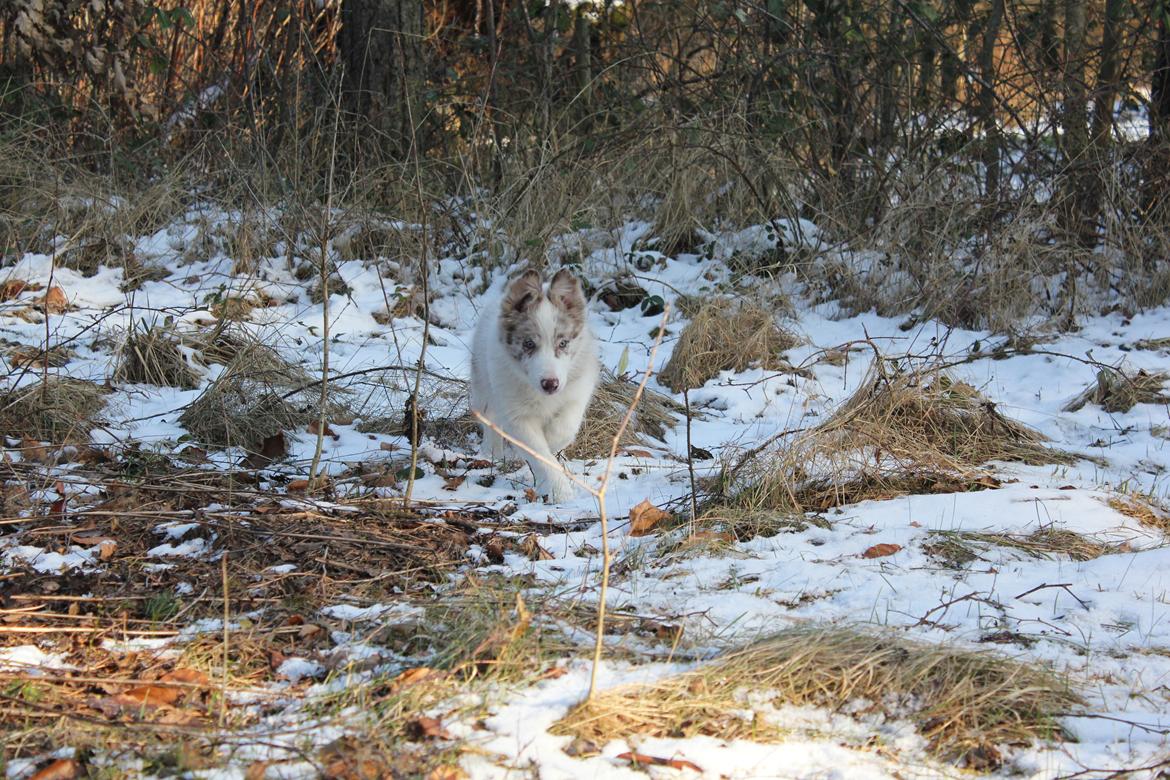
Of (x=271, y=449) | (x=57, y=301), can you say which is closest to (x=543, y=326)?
(x=271, y=449)

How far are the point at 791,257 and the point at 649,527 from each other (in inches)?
177

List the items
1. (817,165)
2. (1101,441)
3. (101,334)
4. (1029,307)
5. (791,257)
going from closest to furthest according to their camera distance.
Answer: (1101,441), (101,334), (1029,307), (791,257), (817,165)

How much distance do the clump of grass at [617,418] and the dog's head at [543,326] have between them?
24.6 inches

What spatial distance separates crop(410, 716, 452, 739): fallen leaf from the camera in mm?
2242

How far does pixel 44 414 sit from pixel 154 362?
103 cm

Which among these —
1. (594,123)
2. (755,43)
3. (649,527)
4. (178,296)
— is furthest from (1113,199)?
(178,296)

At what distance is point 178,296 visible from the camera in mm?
7543

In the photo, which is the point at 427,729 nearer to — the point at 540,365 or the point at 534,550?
the point at 534,550

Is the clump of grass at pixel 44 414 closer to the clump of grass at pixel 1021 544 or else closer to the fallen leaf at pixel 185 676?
the fallen leaf at pixel 185 676

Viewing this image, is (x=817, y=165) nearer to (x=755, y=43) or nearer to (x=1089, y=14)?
(x=755, y=43)

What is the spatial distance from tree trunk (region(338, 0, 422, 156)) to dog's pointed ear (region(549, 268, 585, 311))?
408 cm

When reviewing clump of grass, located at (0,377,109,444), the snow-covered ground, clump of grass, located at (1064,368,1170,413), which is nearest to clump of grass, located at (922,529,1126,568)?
the snow-covered ground

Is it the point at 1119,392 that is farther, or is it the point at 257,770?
the point at 1119,392

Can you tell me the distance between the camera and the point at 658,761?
2209 mm
